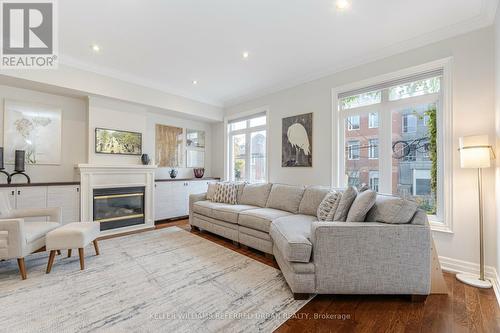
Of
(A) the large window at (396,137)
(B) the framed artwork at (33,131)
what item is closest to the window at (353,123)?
(A) the large window at (396,137)

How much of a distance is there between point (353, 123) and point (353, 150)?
0.41 metres

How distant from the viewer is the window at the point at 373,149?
3.18 metres

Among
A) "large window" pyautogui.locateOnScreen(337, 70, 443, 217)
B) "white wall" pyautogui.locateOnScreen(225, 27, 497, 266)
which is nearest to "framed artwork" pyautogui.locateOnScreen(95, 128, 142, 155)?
"large window" pyautogui.locateOnScreen(337, 70, 443, 217)

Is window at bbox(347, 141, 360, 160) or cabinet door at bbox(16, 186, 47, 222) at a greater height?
window at bbox(347, 141, 360, 160)

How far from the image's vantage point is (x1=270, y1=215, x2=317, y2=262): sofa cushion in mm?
1933

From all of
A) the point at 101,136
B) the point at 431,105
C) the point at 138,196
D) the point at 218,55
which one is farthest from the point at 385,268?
the point at 101,136

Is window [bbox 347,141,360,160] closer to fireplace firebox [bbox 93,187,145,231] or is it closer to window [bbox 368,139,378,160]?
window [bbox 368,139,378,160]

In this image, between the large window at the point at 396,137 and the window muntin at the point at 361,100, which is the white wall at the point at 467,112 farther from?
the window muntin at the point at 361,100

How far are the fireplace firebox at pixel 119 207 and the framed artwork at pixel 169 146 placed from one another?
3.13ft

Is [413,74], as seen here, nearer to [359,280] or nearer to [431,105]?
[431,105]

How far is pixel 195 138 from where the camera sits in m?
5.64

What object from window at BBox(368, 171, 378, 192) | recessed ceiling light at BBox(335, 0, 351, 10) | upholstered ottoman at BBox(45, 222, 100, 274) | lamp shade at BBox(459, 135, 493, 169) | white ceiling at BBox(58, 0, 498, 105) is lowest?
upholstered ottoman at BBox(45, 222, 100, 274)

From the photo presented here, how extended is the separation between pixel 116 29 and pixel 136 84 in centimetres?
154

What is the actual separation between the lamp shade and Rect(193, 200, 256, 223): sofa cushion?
102 inches
